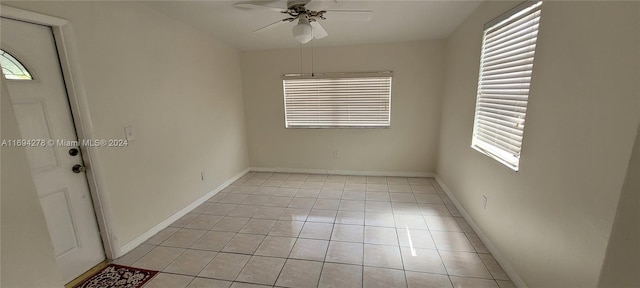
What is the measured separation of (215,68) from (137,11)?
48.1 inches

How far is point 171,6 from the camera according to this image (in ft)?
7.63

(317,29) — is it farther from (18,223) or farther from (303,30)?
(18,223)

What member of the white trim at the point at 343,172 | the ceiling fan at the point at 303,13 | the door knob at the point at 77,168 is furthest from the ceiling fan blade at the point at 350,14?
the white trim at the point at 343,172

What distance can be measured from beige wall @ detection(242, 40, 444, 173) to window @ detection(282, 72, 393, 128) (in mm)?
108

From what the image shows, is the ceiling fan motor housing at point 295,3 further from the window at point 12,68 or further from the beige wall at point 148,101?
the window at point 12,68

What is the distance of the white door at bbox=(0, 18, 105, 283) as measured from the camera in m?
1.55

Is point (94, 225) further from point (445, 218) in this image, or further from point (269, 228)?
point (445, 218)

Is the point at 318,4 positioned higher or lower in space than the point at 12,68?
higher

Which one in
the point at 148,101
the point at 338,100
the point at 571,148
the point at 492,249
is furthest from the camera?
the point at 338,100

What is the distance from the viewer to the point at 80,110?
6.07 feet

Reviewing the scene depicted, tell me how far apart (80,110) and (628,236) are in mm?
2953

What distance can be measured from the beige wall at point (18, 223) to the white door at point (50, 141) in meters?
1.31

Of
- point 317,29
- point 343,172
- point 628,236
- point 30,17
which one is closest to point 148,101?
point 30,17

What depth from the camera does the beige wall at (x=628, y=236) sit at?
0.59 metres
